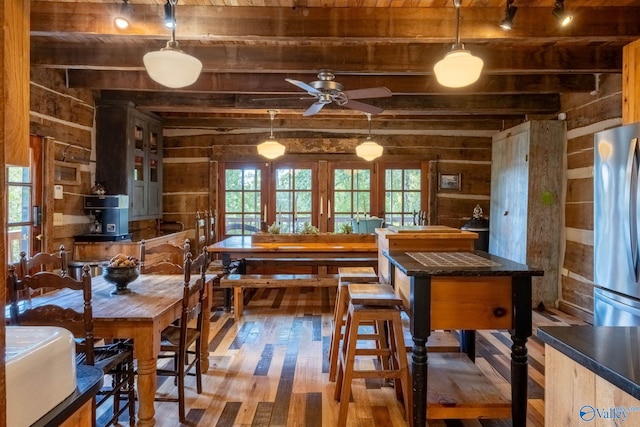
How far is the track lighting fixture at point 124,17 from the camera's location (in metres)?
2.68

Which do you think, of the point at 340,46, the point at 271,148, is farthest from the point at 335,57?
the point at 271,148

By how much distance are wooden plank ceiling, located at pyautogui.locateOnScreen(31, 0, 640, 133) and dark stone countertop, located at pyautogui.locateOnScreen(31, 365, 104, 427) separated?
253 cm

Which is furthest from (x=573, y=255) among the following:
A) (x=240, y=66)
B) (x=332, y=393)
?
(x=240, y=66)

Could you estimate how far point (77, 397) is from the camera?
923 mm

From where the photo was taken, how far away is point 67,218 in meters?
4.21

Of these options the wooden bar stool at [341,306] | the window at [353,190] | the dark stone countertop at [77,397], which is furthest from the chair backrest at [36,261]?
the window at [353,190]

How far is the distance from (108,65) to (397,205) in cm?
443

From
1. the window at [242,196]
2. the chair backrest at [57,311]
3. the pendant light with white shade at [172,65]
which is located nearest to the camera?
the chair backrest at [57,311]

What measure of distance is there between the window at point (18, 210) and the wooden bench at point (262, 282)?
1.86 meters

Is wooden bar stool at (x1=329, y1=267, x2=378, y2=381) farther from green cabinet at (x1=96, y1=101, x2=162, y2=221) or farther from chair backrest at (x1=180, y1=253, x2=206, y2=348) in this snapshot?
green cabinet at (x1=96, y1=101, x2=162, y2=221)

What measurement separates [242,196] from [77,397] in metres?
5.63

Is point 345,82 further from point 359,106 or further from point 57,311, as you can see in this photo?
point 57,311

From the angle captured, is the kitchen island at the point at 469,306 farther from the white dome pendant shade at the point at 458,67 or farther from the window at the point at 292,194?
the window at the point at 292,194

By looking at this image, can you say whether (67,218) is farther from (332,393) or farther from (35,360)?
(35,360)
